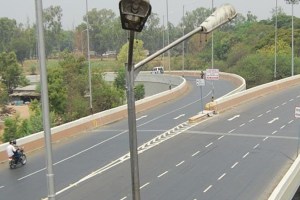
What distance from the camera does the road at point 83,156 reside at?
65.8ft

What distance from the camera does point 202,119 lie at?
114ft

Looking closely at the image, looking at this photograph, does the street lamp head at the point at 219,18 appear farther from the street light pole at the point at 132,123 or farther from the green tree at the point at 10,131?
the green tree at the point at 10,131

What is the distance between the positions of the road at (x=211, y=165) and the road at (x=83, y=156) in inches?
23.0

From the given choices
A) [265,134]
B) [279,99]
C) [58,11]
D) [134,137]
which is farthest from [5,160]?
[58,11]

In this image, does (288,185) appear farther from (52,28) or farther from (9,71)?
(52,28)

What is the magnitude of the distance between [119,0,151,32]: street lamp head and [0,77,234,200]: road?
501 inches

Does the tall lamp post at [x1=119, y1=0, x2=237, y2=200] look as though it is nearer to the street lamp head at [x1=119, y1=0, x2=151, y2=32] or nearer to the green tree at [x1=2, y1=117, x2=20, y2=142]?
the street lamp head at [x1=119, y1=0, x2=151, y2=32]

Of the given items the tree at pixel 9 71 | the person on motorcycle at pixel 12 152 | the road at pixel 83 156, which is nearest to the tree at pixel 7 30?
the tree at pixel 9 71

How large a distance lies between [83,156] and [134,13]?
19.5 meters

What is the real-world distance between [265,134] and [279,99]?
53.4 feet

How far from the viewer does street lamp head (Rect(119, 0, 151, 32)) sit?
6.14m

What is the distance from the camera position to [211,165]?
2225 centimetres

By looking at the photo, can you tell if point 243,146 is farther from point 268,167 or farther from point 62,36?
point 62,36

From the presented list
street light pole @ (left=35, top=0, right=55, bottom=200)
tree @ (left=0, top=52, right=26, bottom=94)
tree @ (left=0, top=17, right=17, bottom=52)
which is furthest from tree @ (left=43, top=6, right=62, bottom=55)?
street light pole @ (left=35, top=0, right=55, bottom=200)
